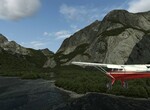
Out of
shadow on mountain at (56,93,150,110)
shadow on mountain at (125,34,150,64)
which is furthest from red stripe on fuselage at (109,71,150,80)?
shadow on mountain at (125,34,150,64)

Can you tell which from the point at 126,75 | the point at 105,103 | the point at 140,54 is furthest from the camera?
the point at 140,54

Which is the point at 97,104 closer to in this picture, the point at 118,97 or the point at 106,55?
the point at 118,97

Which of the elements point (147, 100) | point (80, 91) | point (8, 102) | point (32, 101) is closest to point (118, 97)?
point (147, 100)

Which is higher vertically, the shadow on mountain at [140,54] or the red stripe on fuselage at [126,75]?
the shadow on mountain at [140,54]

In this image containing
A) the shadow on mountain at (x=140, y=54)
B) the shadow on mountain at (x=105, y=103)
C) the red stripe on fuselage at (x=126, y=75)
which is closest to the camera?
the red stripe on fuselage at (x=126, y=75)

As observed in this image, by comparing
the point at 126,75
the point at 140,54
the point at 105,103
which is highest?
the point at 140,54

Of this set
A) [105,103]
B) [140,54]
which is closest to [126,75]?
[105,103]

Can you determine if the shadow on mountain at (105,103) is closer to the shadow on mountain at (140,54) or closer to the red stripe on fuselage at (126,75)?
the red stripe on fuselage at (126,75)

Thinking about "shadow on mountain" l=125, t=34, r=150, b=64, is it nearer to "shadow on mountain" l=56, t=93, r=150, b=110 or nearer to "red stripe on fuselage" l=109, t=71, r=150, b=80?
"shadow on mountain" l=56, t=93, r=150, b=110

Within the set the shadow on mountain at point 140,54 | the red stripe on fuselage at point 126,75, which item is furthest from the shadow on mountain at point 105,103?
the shadow on mountain at point 140,54

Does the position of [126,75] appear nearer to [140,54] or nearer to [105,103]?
[105,103]
